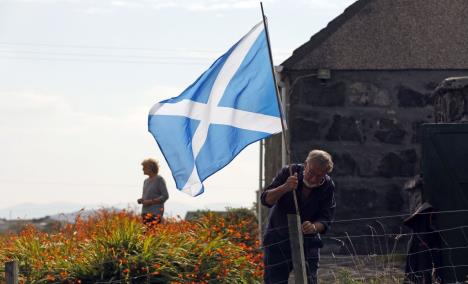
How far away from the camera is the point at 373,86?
1509 centimetres

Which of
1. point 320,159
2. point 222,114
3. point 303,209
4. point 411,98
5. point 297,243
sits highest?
point 411,98

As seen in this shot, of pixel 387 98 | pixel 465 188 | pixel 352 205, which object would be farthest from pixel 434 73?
pixel 465 188

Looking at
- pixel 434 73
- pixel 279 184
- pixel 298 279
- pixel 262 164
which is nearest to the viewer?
pixel 298 279

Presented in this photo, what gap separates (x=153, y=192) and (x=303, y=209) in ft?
17.9

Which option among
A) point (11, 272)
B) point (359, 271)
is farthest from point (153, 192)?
point (11, 272)

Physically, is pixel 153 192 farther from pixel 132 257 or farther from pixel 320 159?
pixel 320 159

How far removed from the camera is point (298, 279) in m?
7.98

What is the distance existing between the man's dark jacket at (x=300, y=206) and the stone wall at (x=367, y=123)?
615cm

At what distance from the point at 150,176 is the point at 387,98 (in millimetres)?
3387

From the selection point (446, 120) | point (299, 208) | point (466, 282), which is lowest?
point (466, 282)

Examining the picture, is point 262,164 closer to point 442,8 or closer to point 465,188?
point 442,8

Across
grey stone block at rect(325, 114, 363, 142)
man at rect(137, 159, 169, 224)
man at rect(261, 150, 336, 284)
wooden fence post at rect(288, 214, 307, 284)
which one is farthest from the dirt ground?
man at rect(137, 159, 169, 224)

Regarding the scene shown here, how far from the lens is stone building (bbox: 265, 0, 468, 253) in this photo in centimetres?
1494

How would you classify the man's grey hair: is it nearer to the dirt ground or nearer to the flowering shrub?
the dirt ground
